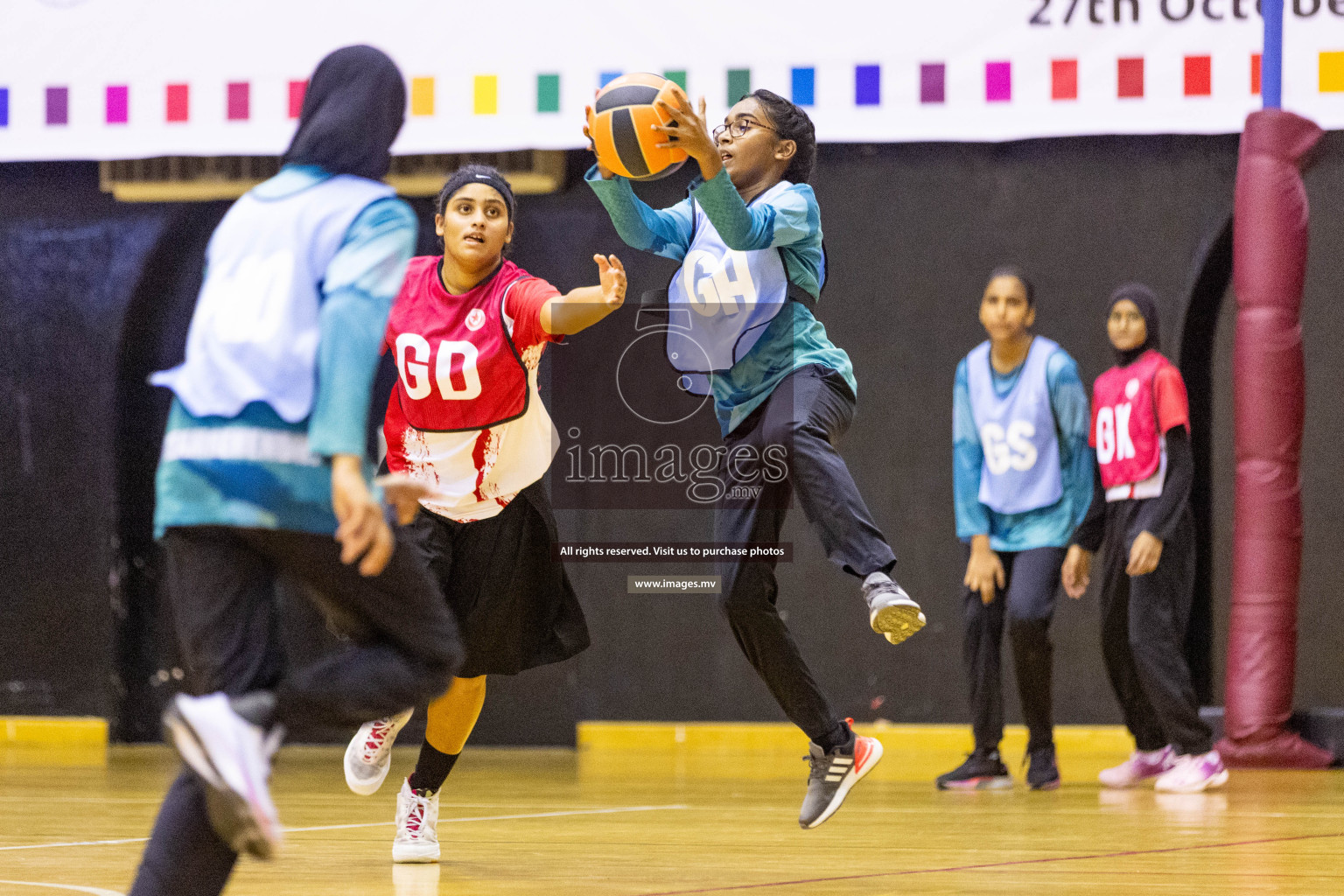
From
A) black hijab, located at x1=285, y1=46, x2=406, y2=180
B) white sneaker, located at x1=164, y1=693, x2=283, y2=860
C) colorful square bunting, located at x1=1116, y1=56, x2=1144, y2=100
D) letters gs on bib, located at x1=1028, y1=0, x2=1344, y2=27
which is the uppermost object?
Answer: letters gs on bib, located at x1=1028, y1=0, x2=1344, y2=27

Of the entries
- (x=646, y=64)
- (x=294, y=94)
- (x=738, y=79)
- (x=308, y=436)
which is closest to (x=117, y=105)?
(x=294, y=94)

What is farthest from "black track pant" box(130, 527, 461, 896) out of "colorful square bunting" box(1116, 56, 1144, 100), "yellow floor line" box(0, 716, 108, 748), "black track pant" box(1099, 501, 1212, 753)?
"yellow floor line" box(0, 716, 108, 748)

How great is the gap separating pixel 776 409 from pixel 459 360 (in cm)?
75

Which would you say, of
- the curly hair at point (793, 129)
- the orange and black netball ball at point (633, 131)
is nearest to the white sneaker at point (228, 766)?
the orange and black netball ball at point (633, 131)

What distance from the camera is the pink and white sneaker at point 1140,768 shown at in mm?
5527

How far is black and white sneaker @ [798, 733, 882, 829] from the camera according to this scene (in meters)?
3.60

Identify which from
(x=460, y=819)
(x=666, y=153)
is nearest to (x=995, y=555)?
(x=460, y=819)

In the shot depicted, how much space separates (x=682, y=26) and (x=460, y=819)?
3.16m

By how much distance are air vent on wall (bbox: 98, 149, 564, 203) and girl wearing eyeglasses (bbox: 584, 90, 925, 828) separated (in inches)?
121

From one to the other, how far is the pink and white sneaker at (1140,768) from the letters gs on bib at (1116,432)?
1085mm

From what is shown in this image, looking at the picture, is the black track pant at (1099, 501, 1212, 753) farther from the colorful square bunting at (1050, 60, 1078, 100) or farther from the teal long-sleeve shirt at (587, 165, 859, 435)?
the teal long-sleeve shirt at (587, 165, 859, 435)

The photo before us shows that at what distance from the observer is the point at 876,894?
3057 mm

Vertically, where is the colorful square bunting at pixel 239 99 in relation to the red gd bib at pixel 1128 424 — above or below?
above

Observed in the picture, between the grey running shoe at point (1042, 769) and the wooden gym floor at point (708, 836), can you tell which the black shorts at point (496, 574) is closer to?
the wooden gym floor at point (708, 836)
